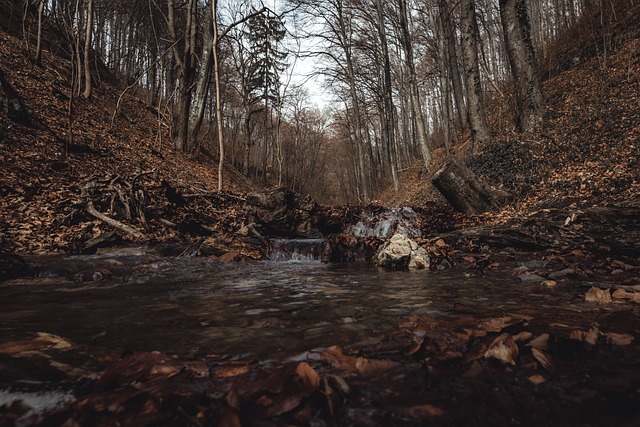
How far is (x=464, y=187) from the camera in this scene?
290 inches

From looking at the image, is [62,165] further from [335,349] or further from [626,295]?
[626,295]

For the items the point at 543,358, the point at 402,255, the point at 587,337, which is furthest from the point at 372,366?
the point at 402,255

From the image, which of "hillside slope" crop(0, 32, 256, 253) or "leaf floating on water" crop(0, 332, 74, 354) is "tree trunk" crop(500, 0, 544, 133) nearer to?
"hillside slope" crop(0, 32, 256, 253)

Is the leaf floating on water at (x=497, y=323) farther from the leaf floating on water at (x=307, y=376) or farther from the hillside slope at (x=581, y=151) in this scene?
the hillside slope at (x=581, y=151)

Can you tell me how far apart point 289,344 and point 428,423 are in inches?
32.1

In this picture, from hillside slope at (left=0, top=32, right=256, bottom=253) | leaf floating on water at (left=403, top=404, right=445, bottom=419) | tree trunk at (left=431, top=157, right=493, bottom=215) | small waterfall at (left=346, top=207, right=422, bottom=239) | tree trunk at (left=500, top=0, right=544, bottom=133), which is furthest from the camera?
tree trunk at (left=500, top=0, right=544, bottom=133)

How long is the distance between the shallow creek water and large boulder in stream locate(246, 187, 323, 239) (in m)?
4.20

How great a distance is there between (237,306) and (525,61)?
11135 mm

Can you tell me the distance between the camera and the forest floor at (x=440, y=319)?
878mm

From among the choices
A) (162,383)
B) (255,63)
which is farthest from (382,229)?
(255,63)

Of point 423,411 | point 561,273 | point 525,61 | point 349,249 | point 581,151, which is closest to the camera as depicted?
point 423,411

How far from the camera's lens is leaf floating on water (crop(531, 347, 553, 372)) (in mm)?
1066

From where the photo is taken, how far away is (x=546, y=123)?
948 cm

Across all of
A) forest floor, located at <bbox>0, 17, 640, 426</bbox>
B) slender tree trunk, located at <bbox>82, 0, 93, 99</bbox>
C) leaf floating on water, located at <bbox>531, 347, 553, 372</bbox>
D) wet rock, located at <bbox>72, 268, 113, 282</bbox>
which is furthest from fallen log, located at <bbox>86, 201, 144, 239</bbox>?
slender tree trunk, located at <bbox>82, 0, 93, 99</bbox>
